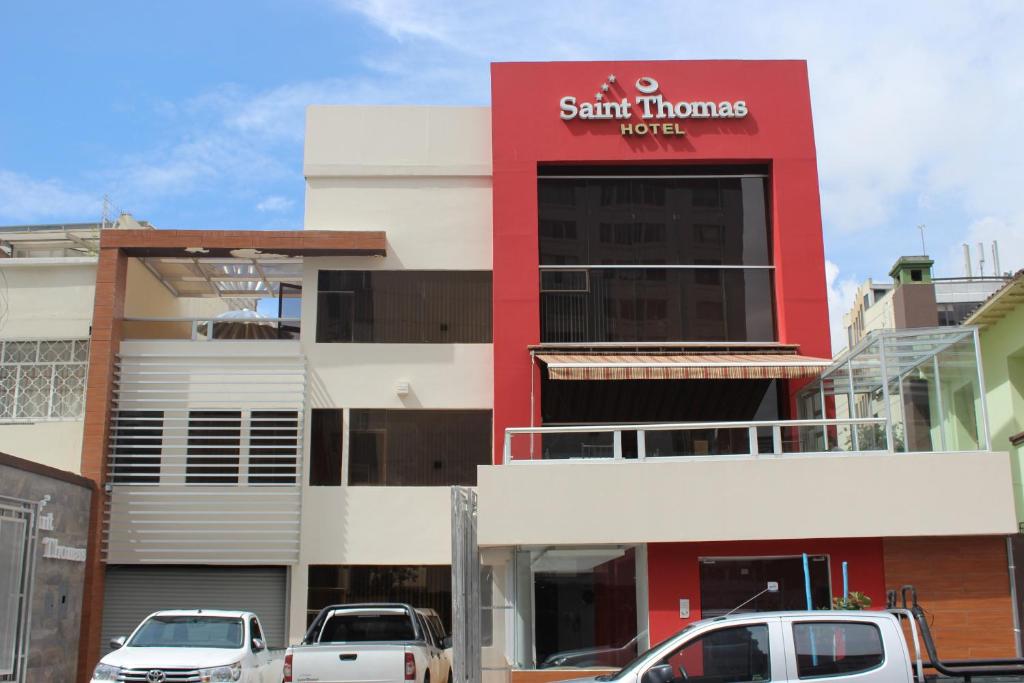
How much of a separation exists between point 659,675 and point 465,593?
23.5ft

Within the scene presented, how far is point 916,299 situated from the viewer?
28.5 metres

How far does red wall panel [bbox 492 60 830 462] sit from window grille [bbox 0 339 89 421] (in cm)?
819

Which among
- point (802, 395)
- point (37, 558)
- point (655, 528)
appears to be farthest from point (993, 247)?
point (37, 558)

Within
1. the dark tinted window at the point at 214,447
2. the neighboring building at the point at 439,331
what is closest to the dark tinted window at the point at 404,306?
the neighboring building at the point at 439,331

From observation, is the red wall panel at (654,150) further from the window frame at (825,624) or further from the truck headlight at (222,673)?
the window frame at (825,624)

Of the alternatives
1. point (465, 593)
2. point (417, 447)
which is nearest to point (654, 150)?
point (417, 447)

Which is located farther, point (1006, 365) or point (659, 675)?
point (1006, 365)

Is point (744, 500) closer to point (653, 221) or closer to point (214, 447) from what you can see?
point (653, 221)

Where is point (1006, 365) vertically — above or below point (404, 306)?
below

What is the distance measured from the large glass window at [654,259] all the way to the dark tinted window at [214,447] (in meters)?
6.14

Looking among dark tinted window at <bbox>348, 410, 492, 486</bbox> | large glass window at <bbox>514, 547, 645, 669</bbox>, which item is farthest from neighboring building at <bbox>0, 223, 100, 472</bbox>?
large glass window at <bbox>514, 547, 645, 669</bbox>

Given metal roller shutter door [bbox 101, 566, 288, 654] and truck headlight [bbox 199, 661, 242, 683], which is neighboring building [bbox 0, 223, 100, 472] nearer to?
metal roller shutter door [bbox 101, 566, 288, 654]

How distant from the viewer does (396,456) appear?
20844 mm

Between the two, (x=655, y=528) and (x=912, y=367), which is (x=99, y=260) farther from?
(x=912, y=367)
